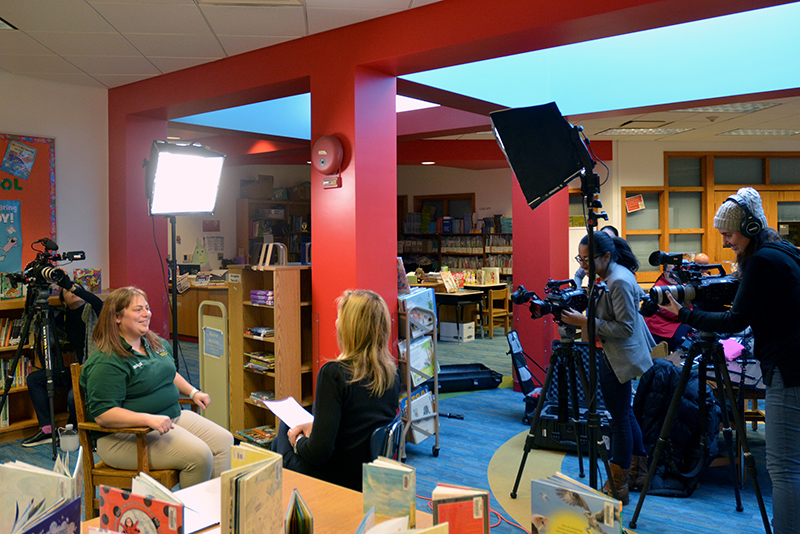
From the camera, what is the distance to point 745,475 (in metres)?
3.71

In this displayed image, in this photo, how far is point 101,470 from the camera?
281 centimetres

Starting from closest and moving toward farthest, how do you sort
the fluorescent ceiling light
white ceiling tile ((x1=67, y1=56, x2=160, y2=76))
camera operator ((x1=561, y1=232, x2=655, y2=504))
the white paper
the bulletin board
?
the white paper, camera operator ((x1=561, y1=232, x2=655, y2=504)), white ceiling tile ((x1=67, y1=56, x2=160, y2=76)), the bulletin board, the fluorescent ceiling light

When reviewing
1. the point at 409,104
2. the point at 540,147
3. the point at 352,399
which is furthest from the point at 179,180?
the point at 409,104

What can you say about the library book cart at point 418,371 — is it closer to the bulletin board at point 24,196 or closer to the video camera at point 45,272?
the video camera at point 45,272

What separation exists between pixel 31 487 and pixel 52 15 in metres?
3.45

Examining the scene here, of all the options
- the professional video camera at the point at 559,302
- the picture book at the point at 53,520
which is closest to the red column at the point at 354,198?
the professional video camera at the point at 559,302

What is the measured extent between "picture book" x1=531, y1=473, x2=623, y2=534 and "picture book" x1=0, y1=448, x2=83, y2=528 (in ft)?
3.57

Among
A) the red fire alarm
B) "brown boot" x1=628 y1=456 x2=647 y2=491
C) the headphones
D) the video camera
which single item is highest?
the red fire alarm

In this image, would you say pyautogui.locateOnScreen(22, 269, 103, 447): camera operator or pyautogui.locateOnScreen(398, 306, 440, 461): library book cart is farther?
pyautogui.locateOnScreen(22, 269, 103, 447): camera operator

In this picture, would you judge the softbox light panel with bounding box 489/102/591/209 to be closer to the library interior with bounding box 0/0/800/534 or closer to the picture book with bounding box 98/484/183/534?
the library interior with bounding box 0/0/800/534

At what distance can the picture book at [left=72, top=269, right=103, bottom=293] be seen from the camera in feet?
17.4

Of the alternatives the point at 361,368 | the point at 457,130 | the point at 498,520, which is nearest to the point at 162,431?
the point at 361,368

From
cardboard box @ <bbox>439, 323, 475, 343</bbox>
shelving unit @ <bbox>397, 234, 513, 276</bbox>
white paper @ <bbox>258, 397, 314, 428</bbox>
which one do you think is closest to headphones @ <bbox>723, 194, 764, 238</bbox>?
white paper @ <bbox>258, 397, 314, 428</bbox>

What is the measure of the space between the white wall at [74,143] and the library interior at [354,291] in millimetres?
20
